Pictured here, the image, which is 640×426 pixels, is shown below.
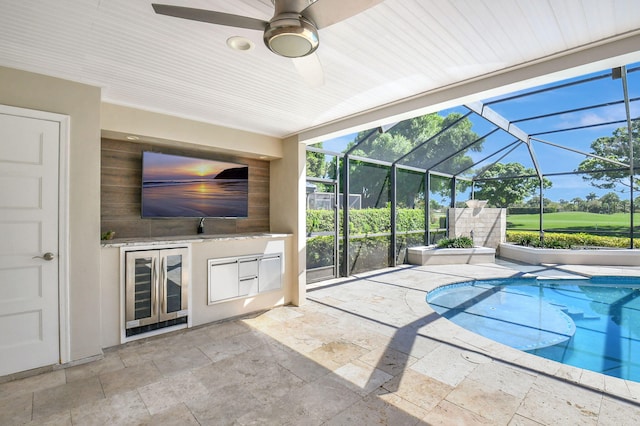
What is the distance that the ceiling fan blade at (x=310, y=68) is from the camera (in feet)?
6.46

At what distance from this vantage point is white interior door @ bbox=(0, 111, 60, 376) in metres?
2.62

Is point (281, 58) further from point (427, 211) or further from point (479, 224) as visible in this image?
point (479, 224)

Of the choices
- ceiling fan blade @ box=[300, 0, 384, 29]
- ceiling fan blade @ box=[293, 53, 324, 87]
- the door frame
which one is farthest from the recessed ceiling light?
the door frame

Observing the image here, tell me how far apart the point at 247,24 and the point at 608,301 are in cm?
682

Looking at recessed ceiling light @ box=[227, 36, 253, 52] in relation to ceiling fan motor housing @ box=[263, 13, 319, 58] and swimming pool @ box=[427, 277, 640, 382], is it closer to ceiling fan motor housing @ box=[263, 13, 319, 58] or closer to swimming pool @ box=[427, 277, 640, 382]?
ceiling fan motor housing @ box=[263, 13, 319, 58]

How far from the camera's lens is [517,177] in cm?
950

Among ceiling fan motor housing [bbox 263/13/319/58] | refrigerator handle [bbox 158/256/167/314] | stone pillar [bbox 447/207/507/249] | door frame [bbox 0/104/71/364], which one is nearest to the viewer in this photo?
A: ceiling fan motor housing [bbox 263/13/319/58]

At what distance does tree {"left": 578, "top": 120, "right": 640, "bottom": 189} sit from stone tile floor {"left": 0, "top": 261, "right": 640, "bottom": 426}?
25.0ft

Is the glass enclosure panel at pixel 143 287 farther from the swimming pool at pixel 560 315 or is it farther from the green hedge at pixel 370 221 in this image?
the swimming pool at pixel 560 315

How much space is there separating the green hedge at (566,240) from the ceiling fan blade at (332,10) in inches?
373

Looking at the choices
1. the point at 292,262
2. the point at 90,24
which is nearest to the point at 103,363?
the point at 292,262

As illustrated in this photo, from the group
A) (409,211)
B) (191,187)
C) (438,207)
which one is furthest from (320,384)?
(438,207)

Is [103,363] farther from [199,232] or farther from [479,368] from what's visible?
[479,368]

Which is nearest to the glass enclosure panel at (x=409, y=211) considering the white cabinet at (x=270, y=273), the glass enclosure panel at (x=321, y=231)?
the glass enclosure panel at (x=321, y=231)
